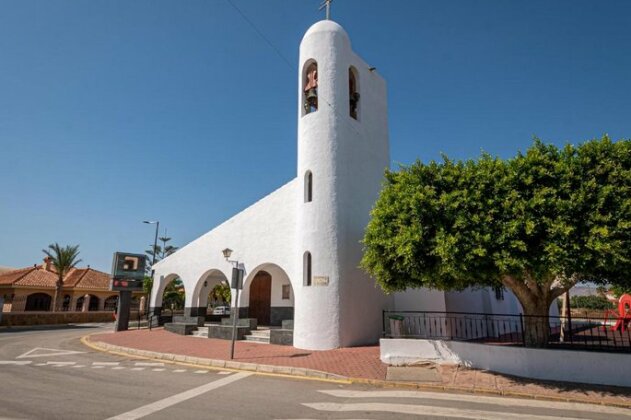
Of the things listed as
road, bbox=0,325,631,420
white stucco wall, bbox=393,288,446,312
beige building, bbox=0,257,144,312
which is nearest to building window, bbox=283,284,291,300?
white stucco wall, bbox=393,288,446,312

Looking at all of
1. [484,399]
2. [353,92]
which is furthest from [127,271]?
[484,399]

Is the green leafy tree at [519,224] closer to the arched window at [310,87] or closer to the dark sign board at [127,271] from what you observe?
the arched window at [310,87]

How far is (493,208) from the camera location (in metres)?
9.06

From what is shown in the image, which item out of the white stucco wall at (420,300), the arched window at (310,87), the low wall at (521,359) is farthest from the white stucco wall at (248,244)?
the low wall at (521,359)

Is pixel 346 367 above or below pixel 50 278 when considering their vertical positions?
below

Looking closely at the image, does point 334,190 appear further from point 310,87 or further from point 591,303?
point 591,303

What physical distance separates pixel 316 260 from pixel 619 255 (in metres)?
8.89

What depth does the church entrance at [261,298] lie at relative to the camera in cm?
1980

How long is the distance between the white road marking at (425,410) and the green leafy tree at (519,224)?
3.14m

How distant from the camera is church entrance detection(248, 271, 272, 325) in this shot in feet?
65.0

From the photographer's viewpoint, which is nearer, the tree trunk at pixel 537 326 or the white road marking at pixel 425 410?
the white road marking at pixel 425 410

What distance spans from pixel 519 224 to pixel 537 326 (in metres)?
3.18

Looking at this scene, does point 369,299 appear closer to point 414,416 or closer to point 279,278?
point 279,278

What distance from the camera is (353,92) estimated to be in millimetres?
16984
